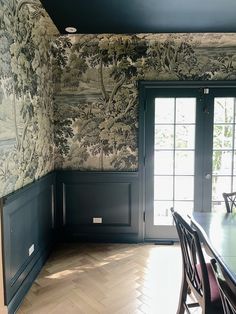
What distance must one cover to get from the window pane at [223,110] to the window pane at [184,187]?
88 cm

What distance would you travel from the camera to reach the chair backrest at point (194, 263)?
167 centimetres

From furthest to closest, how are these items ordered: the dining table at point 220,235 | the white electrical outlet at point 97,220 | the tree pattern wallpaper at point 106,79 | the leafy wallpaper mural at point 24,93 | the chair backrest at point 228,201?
the white electrical outlet at point 97,220 < the tree pattern wallpaper at point 106,79 < the chair backrest at point 228,201 < the leafy wallpaper mural at point 24,93 < the dining table at point 220,235

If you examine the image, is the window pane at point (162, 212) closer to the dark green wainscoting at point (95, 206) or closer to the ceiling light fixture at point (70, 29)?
the dark green wainscoting at point (95, 206)

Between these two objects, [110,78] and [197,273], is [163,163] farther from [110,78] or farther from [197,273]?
[197,273]

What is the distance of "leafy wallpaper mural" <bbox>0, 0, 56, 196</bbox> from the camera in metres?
2.26

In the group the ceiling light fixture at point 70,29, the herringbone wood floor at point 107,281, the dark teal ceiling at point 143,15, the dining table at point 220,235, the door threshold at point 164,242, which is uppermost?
the ceiling light fixture at point 70,29

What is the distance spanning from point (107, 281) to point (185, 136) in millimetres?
2058

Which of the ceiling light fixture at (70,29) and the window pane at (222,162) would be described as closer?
the ceiling light fixture at (70,29)

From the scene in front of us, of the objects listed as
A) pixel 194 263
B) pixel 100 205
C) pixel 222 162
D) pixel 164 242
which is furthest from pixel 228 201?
pixel 100 205

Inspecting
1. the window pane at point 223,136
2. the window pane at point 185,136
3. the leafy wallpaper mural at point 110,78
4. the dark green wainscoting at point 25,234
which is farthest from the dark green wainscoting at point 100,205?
the window pane at point 223,136

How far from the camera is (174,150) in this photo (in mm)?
3805

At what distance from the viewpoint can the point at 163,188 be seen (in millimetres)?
3852

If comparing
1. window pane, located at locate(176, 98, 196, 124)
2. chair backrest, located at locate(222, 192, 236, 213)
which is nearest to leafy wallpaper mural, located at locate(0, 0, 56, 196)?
window pane, located at locate(176, 98, 196, 124)

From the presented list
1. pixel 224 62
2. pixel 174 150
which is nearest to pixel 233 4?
pixel 224 62
